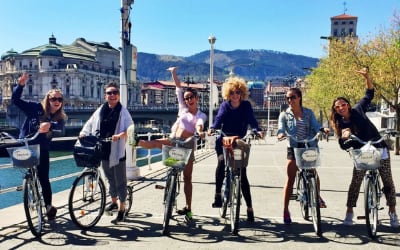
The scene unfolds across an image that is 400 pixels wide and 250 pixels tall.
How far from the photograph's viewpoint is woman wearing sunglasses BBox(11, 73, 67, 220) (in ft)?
20.6

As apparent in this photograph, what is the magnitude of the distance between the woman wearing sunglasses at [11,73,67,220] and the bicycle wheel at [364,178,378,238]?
4.15 meters

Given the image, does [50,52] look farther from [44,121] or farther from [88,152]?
[88,152]

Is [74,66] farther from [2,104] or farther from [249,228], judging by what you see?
[249,228]

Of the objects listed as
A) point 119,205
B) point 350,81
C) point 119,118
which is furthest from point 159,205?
point 350,81

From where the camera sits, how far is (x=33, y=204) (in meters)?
5.84

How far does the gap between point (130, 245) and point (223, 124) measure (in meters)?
2.12

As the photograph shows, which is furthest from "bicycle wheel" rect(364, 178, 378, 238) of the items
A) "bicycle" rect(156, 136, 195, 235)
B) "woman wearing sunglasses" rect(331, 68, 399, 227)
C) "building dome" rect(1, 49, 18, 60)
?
"building dome" rect(1, 49, 18, 60)

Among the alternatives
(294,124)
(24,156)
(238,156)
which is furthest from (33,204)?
(294,124)

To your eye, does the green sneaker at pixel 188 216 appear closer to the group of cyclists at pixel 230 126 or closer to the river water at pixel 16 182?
the group of cyclists at pixel 230 126

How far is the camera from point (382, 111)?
5441 cm

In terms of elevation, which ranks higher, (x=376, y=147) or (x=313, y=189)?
(x=376, y=147)

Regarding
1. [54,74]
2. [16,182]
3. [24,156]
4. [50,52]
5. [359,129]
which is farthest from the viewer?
[50,52]

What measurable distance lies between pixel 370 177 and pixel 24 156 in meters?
4.32

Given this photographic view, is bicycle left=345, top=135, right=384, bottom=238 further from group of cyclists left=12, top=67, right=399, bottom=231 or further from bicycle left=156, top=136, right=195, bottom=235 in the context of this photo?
bicycle left=156, top=136, right=195, bottom=235
